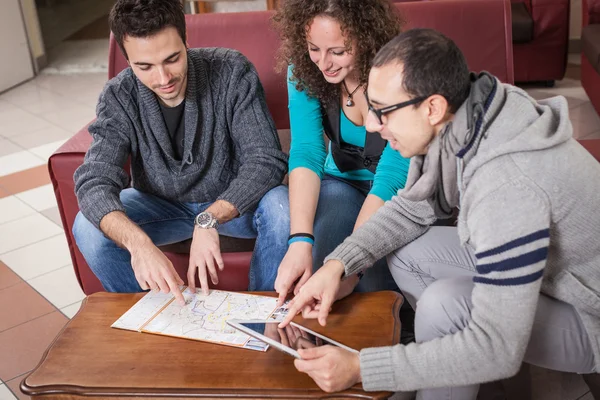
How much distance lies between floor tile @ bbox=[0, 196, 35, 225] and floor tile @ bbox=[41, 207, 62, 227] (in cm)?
7

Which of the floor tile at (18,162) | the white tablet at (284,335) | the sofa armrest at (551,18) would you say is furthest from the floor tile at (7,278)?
the sofa armrest at (551,18)

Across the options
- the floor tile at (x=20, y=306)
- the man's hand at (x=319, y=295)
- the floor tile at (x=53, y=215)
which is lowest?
the floor tile at (x=20, y=306)

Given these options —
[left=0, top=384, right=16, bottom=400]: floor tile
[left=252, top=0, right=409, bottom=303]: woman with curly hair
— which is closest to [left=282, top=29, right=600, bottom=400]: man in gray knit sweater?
[left=252, top=0, right=409, bottom=303]: woman with curly hair

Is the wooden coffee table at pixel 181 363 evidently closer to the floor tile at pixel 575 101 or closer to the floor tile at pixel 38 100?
the floor tile at pixel 575 101

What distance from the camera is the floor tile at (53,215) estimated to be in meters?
3.16

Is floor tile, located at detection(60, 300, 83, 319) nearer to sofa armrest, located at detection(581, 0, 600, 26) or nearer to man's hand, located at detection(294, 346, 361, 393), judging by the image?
man's hand, located at detection(294, 346, 361, 393)

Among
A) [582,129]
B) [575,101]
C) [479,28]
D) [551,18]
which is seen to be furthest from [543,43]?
[479,28]

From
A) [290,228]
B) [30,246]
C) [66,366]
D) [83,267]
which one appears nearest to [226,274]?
[290,228]

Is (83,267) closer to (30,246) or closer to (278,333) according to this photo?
(30,246)

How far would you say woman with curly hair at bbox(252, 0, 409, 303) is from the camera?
71.8 inches

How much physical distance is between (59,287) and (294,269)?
4.19 ft

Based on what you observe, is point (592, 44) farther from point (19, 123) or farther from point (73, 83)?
point (73, 83)

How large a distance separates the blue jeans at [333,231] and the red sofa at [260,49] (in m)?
0.21

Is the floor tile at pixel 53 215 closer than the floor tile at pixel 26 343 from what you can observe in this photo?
No
